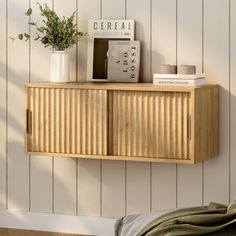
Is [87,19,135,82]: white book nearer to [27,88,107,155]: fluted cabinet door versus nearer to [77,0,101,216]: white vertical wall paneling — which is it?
[77,0,101,216]: white vertical wall paneling

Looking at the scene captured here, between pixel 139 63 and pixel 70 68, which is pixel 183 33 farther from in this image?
pixel 70 68

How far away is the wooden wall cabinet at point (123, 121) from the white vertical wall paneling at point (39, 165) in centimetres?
31

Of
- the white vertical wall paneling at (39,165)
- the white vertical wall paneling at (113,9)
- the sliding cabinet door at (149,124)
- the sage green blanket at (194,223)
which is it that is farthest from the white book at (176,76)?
the sage green blanket at (194,223)

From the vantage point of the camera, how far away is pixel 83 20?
4828 millimetres

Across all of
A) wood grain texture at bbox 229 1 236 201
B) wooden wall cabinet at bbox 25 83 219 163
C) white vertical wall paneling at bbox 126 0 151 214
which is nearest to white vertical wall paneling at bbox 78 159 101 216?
white vertical wall paneling at bbox 126 0 151 214

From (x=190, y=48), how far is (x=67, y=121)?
82 centimetres

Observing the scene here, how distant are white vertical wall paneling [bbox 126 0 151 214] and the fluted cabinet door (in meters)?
0.35

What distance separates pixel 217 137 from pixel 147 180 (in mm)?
507

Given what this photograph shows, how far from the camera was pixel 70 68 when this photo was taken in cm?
490

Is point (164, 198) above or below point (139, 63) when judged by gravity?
below

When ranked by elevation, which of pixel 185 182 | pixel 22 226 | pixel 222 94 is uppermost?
pixel 222 94

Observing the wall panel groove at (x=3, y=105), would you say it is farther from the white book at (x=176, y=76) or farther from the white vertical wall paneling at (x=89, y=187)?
the white book at (x=176, y=76)

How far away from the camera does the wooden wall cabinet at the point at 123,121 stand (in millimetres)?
4348

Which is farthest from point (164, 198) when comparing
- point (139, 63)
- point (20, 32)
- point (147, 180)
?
point (20, 32)
